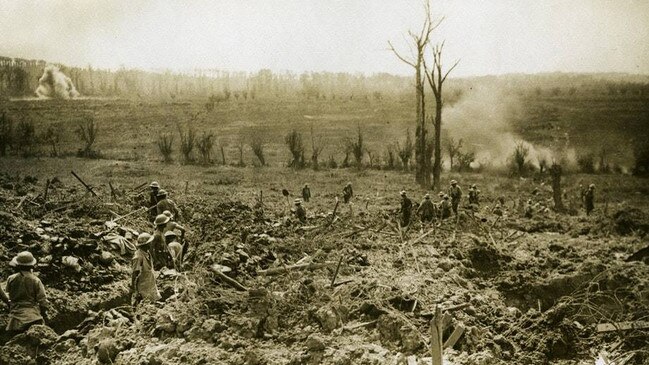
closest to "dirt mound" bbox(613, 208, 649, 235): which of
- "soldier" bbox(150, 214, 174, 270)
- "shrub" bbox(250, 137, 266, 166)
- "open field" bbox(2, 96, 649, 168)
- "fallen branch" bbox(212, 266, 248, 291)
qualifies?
"open field" bbox(2, 96, 649, 168)

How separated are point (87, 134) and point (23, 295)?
49.1ft

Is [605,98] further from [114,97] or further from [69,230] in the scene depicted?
[69,230]

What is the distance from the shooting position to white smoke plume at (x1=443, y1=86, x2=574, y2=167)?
91.6ft

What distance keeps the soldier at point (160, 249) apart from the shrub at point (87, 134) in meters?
11.6

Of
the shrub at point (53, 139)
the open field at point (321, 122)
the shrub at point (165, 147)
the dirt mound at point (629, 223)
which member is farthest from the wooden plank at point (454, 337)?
the shrub at point (165, 147)

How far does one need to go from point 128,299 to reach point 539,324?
5395 mm

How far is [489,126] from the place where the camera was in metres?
30.2

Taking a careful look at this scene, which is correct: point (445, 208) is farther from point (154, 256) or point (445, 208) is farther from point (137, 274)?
point (137, 274)

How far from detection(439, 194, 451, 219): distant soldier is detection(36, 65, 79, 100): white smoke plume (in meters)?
11.8

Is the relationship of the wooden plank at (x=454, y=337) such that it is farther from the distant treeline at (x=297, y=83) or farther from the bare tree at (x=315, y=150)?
the bare tree at (x=315, y=150)

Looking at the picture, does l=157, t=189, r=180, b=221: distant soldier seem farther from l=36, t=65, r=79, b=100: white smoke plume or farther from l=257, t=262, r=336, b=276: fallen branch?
l=36, t=65, r=79, b=100: white smoke plume

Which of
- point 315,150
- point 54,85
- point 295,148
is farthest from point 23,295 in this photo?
point 295,148

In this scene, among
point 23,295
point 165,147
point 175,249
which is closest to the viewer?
point 23,295

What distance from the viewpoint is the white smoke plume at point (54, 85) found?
568 inches
